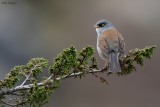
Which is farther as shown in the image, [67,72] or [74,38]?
[74,38]

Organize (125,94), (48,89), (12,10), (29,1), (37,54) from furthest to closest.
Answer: (29,1)
(12,10)
(37,54)
(125,94)
(48,89)

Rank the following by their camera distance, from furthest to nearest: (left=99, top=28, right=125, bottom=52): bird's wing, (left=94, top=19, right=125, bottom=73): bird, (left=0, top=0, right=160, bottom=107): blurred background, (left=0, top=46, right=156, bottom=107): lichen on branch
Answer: (left=0, top=0, right=160, bottom=107): blurred background
(left=99, top=28, right=125, bottom=52): bird's wing
(left=94, top=19, right=125, bottom=73): bird
(left=0, top=46, right=156, bottom=107): lichen on branch

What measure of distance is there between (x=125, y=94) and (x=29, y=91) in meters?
6.02

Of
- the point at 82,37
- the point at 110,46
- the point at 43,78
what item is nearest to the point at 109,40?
the point at 110,46

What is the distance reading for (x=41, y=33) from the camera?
32.7ft

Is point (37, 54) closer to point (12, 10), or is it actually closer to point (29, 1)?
point (12, 10)

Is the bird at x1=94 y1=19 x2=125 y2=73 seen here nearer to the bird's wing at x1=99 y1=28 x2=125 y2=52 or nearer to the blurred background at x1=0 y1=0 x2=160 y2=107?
the bird's wing at x1=99 y1=28 x2=125 y2=52

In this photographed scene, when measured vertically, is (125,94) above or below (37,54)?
below

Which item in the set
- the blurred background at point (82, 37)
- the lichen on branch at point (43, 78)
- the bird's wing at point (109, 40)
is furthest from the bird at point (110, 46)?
the blurred background at point (82, 37)

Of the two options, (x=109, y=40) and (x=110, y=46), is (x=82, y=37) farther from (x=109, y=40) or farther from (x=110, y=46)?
(x=110, y=46)

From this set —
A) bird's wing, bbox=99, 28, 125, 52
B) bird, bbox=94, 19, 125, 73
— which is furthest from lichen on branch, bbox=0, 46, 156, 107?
bird's wing, bbox=99, 28, 125, 52

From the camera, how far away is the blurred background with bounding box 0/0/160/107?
323 inches

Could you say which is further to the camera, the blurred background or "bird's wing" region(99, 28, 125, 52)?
the blurred background

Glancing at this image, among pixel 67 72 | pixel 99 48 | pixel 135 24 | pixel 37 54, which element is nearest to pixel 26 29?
pixel 37 54
